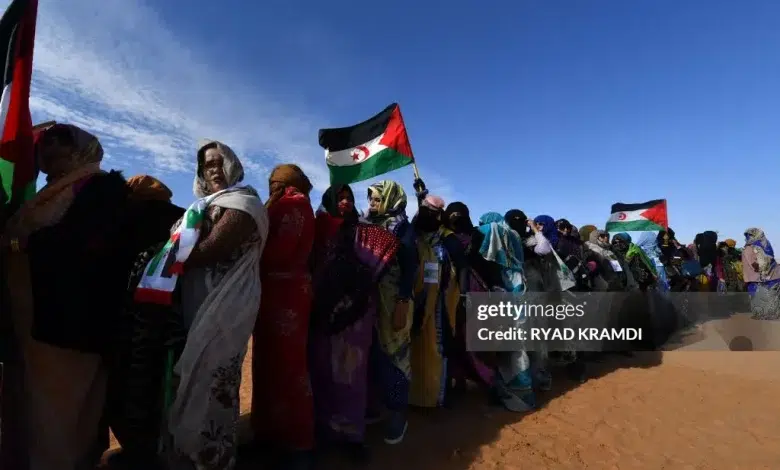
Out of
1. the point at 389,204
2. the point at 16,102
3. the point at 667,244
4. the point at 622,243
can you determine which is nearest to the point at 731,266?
the point at 667,244

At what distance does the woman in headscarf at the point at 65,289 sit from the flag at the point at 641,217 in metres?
11.1

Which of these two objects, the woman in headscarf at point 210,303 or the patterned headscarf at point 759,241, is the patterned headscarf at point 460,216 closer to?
the woman in headscarf at point 210,303

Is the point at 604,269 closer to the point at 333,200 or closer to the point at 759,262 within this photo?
the point at 333,200

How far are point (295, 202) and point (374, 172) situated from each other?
2.30 meters

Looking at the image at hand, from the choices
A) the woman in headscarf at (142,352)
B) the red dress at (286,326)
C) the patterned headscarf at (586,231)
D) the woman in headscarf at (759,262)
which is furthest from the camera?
the woman in headscarf at (759,262)

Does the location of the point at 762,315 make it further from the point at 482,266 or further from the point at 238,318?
the point at 238,318

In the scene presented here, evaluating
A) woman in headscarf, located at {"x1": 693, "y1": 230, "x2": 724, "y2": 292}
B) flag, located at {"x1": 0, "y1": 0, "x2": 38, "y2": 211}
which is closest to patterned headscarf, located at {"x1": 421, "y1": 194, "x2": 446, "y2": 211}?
flag, located at {"x1": 0, "y1": 0, "x2": 38, "y2": 211}

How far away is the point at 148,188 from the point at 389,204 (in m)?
1.67

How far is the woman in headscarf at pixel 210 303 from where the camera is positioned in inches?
87.1

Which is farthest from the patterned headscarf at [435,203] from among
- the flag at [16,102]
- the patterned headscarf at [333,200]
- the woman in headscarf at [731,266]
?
the woman in headscarf at [731,266]

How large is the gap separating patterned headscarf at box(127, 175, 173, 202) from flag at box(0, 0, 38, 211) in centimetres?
50

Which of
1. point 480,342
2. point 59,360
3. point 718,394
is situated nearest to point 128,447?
point 59,360

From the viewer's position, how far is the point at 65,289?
222cm

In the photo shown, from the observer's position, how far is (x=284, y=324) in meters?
2.61
